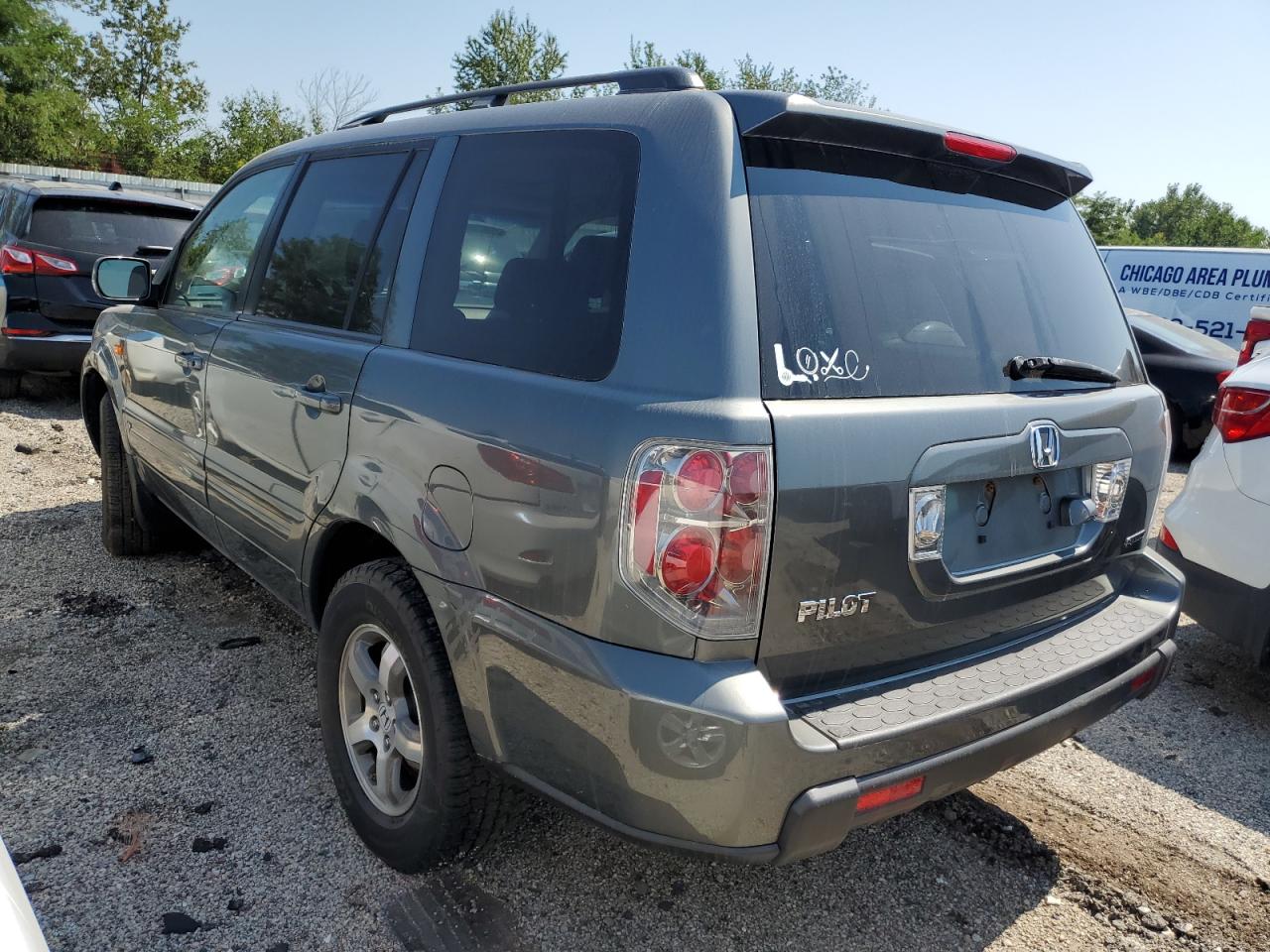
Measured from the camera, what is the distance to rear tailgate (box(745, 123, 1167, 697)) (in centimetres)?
186

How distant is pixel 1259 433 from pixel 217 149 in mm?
39880

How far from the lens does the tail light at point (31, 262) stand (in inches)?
293

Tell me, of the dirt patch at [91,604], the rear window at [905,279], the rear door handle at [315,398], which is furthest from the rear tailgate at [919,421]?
the dirt patch at [91,604]

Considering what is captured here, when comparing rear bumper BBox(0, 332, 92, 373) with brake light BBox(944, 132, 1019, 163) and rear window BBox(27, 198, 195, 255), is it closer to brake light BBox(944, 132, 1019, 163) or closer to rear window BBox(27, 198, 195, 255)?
rear window BBox(27, 198, 195, 255)

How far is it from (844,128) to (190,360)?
103 inches

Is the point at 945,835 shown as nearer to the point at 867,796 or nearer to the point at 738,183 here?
the point at 867,796

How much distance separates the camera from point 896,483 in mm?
1927

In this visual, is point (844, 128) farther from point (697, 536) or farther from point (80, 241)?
point (80, 241)

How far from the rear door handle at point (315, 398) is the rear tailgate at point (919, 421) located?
4.29 ft

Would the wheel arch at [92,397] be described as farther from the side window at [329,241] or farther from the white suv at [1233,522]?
the white suv at [1233,522]

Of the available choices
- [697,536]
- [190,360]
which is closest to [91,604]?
[190,360]

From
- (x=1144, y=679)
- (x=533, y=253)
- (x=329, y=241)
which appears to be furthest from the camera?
(x=329, y=241)

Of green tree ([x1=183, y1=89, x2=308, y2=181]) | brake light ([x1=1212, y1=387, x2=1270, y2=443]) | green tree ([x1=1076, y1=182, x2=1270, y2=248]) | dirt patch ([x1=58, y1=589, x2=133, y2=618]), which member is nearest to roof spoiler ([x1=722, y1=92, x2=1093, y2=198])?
brake light ([x1=1212, y1=387, x2=1270, y2=443])

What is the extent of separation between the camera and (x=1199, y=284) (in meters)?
11.4
